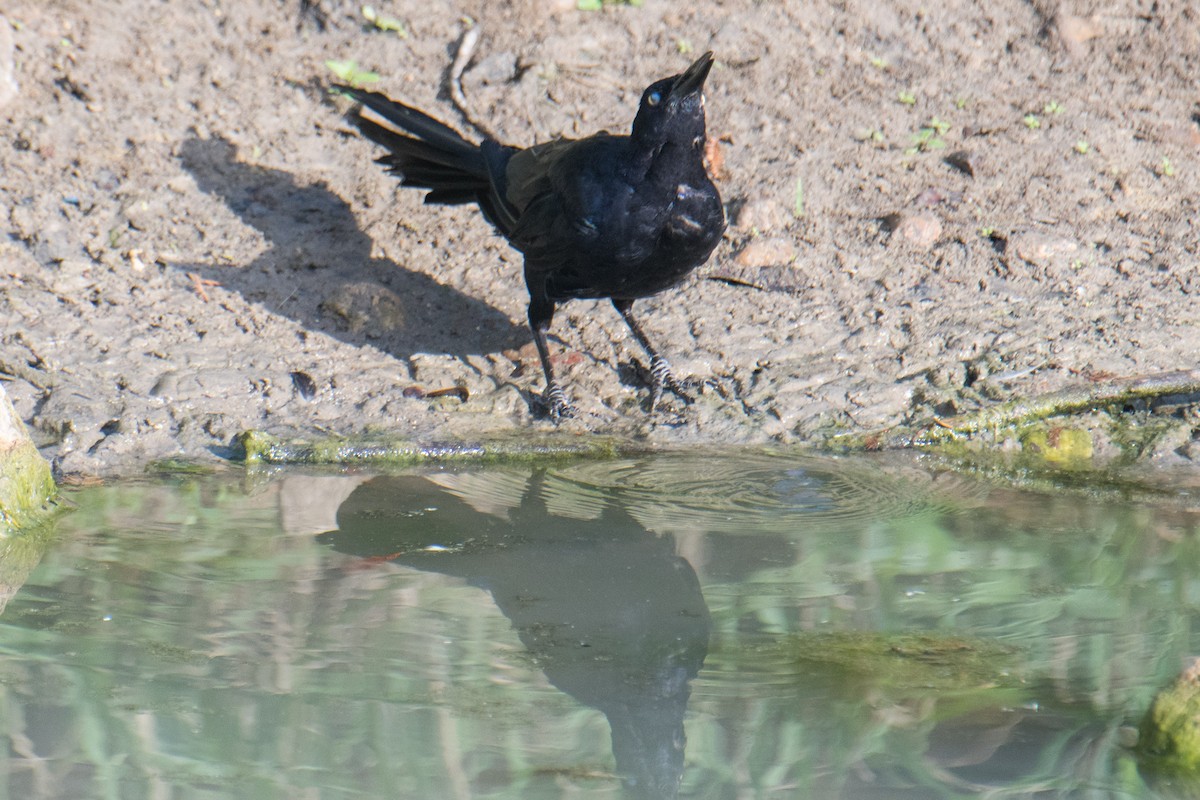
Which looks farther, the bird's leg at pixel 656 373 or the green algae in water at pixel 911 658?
the bird's leg at pixel 656 373

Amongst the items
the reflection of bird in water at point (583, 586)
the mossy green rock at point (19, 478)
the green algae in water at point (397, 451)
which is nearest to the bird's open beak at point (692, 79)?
the green algae in water at point (397, 451)

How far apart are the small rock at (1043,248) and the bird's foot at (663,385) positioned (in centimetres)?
156

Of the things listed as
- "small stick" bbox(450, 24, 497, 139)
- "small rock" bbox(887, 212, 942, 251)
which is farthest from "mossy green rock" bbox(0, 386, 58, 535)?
"small rock" bbox(887, 212, 942, 251)

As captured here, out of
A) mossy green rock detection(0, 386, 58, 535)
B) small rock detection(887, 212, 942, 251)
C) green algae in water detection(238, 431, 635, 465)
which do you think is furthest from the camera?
small rock detection(887, 212, 942, 251)

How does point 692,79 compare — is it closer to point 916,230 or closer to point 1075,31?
point 916,230

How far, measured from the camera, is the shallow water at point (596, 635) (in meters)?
2.26

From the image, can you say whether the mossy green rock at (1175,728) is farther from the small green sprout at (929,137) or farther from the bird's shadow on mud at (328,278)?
the small green sprout at (929,137)

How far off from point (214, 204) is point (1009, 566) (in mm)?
3654

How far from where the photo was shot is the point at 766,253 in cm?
522

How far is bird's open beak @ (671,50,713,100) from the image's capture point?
4227 millimetres

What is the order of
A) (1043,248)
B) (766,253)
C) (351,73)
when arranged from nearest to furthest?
(1043,248), (766,253), (351,73)

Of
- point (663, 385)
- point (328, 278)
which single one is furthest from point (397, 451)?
point (328, 278)

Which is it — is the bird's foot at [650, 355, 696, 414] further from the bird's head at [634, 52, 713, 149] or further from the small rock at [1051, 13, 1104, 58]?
the small rock at [1051, 13, 1104, 58]

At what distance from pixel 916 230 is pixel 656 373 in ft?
4.60
